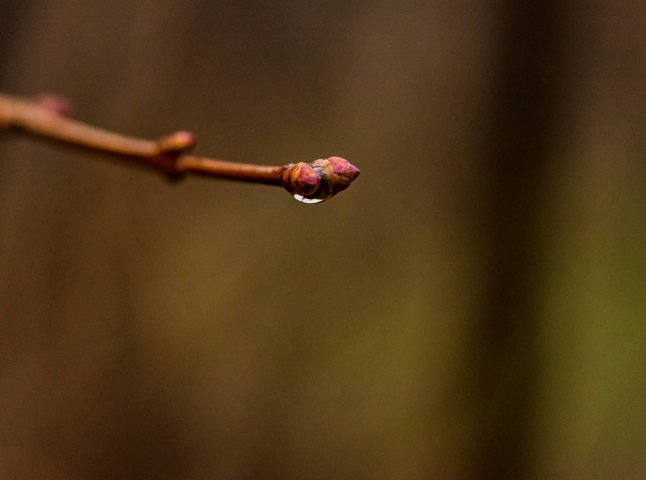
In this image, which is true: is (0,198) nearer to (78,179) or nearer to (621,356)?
(78,179)

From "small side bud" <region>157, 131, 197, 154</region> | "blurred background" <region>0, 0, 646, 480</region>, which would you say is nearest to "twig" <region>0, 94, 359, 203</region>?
"small side bud" <region>157, 131, 197, 154</region>

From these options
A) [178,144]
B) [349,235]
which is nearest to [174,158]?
[178,144]

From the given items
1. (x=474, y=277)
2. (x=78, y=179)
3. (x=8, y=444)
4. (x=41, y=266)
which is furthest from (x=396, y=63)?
(x=8, y=444)

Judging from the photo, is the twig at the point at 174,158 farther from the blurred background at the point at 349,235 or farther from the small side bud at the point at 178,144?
the blurred background at the point at 349,235

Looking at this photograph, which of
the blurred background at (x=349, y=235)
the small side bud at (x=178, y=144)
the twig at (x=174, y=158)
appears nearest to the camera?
the twig at (x=174, y=158)

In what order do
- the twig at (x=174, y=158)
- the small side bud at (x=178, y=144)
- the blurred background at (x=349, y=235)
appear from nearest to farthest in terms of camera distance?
the twig at (x=174, y=158) → the small side bud at (x=178, y=144) → the blurred background at (x=349, y=235)

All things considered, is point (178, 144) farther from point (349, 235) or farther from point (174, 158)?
point (349, 235)

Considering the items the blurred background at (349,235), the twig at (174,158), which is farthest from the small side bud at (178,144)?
the blurred background at (349,235)
